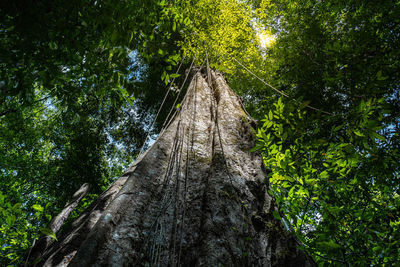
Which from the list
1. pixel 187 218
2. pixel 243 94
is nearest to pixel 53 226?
pixel 187 218

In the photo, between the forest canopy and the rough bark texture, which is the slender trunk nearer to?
the forest canopy

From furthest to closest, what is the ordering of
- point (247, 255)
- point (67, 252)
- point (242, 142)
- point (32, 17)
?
point (242, 142) → point (67, 252) → point (247, 255) → point (32, 17)

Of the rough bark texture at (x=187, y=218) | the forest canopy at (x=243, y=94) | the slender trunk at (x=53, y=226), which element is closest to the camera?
the rough bark texture at (x=187, y=218)

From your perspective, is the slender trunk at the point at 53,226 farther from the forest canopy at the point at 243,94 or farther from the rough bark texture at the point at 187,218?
the rough bark texture at the point at 187,218

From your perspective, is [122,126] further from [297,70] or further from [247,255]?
[247,255]

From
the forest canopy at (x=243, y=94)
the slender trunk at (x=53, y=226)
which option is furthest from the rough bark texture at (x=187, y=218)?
the slender trunk at (x=53, y=226)

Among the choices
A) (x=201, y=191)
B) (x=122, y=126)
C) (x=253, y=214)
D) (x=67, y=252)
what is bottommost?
(x=67, y=252)

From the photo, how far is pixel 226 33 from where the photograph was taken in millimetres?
5629

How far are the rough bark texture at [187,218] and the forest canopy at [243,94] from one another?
25cm

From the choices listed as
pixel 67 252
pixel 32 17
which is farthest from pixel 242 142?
pixel 32 17

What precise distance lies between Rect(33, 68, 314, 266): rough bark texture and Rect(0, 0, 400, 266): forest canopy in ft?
0.82

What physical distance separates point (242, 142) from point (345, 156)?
1.12 m

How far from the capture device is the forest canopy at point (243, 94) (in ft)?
4.54

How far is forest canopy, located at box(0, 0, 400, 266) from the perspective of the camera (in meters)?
1.38
